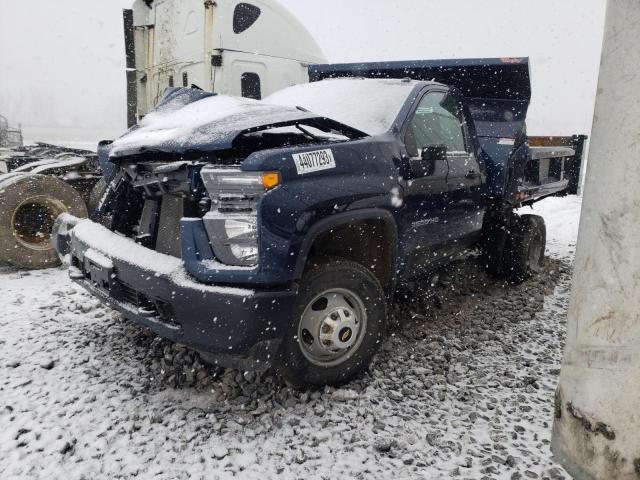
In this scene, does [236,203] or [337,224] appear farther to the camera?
[337,224]

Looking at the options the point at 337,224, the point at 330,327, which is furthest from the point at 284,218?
the point at 330,327

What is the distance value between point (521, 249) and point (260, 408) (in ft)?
11.8

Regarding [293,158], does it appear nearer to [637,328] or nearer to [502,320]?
[637,328]

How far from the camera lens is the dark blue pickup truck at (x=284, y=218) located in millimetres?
2414

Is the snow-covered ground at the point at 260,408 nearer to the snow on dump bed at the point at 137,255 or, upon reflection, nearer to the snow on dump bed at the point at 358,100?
the snow on dump bed at the point at 137,255

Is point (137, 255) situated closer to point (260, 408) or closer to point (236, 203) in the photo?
point (236, 203)

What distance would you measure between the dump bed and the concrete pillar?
325 centimetres

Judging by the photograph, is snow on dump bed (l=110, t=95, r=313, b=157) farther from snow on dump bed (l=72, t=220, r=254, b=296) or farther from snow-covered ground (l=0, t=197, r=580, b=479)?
snow-covered ground (l=0, t=197, r=580, b=479)

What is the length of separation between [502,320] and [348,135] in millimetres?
2309

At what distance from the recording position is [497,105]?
529 cm

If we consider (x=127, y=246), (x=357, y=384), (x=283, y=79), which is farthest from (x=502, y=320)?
(x=283, y=79)

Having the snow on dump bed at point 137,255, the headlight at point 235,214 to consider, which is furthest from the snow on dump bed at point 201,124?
the snow on dump bed at point 137,255

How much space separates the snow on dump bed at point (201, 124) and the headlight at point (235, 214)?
0.22 meters

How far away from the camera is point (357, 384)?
304 centimetres
